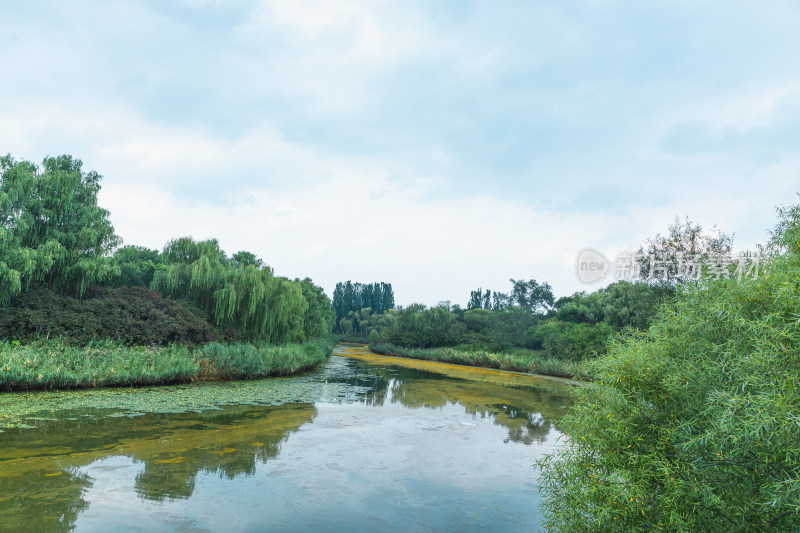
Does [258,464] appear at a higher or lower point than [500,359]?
higher

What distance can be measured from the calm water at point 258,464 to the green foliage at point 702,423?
1837mm

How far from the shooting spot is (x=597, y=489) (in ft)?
11.3

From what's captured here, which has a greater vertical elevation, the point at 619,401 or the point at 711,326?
the point at 711,326

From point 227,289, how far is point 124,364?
5.79 metres

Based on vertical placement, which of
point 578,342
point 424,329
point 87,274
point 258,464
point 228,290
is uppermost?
point 87,274

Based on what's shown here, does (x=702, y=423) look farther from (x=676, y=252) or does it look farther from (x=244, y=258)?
(x=244, y=258)

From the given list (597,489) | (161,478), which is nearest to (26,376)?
(161,478)

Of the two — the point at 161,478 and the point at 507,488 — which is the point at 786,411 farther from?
the point at 161,478

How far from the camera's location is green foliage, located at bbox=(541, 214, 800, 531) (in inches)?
107

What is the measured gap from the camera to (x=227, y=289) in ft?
59.8

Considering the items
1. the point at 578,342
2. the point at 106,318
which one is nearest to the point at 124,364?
the point at 106,318

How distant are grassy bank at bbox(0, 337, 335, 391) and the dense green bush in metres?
0.52

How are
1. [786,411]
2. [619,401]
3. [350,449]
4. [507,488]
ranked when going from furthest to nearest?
[350,449] → [507,488] → [619,401] → [786,411]

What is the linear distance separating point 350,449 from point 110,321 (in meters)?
11.1
